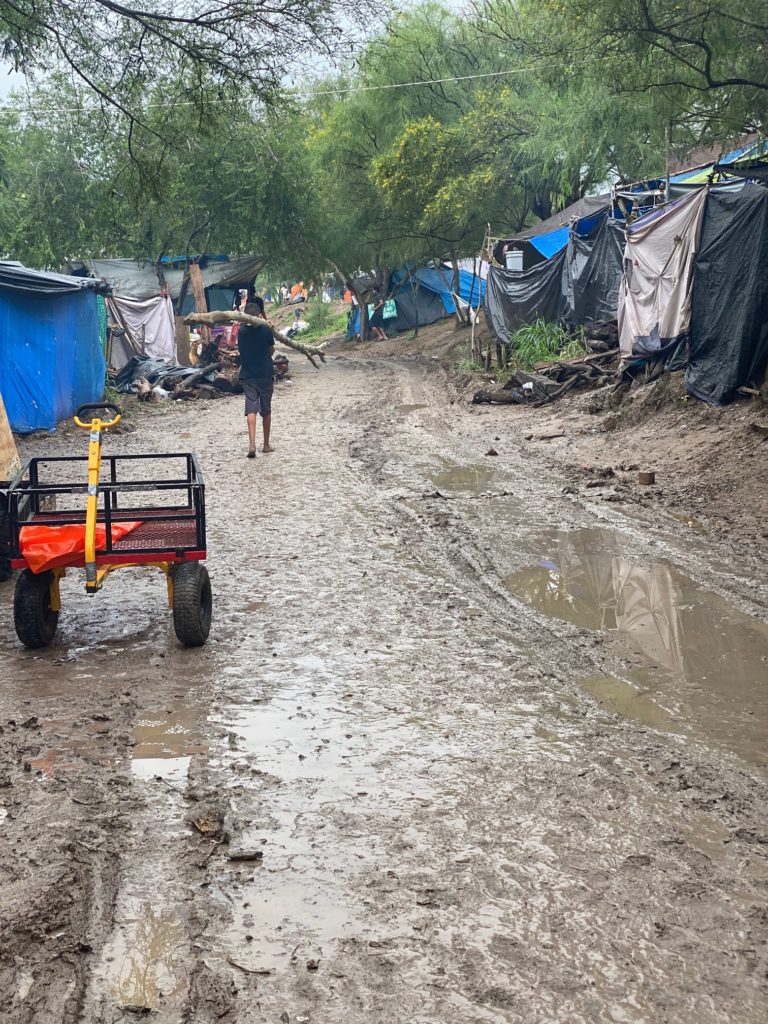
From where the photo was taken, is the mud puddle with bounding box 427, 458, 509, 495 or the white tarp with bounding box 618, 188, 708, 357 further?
the white tarp with bounding box 618, 188, 708, 357

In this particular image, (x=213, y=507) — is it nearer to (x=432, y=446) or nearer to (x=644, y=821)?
(x=432, y=446)

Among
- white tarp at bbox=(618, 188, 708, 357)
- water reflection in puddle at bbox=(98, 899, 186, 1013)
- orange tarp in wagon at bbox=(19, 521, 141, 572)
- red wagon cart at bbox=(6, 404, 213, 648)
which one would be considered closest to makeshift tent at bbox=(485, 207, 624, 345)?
white tarp at bbox=(618, 188, 708, 357)

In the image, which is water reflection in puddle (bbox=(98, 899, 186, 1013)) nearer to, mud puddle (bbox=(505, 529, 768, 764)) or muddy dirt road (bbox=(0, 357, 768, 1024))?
muddy dirt road (bbox=(0, 357, 768, 1024))

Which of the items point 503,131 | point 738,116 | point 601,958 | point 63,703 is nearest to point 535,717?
point 601,958

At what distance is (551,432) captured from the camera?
1404cm

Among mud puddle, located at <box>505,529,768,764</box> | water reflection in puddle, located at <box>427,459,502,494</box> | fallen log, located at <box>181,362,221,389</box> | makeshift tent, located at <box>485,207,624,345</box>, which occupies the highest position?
makeshift tent, located at <box>485,207,624,345</box>

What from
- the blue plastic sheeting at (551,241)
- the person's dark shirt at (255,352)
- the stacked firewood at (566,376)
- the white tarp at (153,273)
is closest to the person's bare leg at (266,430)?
the person's dark shirt at (255,352)

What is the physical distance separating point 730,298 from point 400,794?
387 inches

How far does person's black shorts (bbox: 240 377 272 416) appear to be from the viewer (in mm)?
12742

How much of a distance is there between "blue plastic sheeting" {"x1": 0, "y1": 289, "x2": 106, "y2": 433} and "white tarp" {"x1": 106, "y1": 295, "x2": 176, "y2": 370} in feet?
25.1

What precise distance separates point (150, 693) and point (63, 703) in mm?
418

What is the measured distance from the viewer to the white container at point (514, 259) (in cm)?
2583

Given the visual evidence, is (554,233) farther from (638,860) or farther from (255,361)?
(638,860)

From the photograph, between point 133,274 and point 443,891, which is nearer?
point 443,891
